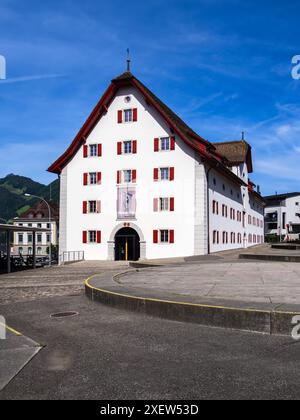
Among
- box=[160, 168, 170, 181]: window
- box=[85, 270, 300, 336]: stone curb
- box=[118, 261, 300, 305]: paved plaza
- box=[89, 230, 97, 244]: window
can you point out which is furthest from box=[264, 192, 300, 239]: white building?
box=[85, 270, 300, 336]: stone curb

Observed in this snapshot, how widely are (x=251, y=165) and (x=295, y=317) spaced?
2030 inches

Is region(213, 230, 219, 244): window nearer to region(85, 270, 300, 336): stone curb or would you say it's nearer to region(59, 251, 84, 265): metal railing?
region(59, 251, 84, 265): metal railing

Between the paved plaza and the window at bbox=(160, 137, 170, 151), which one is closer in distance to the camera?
the paved plaza

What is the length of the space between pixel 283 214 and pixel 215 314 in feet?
286

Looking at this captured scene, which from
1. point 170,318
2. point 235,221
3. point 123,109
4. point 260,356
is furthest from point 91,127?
point 260,356

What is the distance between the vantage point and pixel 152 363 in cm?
561

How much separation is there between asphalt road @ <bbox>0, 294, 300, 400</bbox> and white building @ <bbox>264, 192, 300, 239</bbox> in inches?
3354

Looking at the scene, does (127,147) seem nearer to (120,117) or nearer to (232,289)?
(120,117)

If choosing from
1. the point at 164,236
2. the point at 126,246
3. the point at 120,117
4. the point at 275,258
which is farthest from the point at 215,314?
the point at 120,117

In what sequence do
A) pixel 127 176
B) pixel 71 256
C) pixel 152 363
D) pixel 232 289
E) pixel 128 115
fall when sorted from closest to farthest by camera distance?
pixel 152 363, pixel 232 289, pixel 127 176, pixel 128 115, pixel 71 256

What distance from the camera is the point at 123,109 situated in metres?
36.8

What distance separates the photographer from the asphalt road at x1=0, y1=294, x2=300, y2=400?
4.61 m

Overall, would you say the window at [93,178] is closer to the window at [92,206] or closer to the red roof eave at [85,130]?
the window at [92,206]

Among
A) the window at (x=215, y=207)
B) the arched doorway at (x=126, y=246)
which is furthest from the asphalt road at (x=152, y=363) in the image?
the window at (x=215, y=207)
